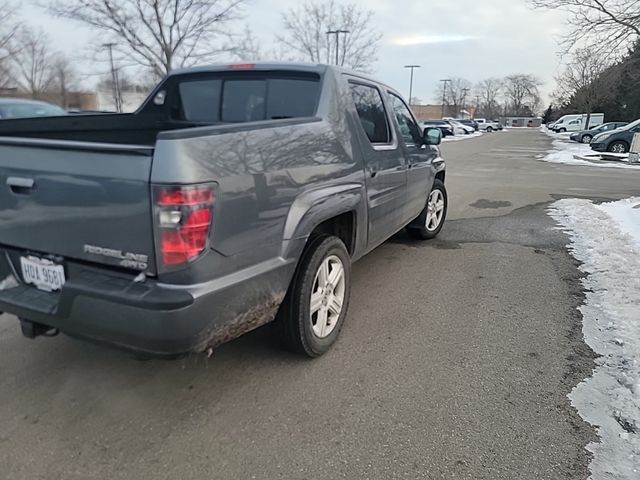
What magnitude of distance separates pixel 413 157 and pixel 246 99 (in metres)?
1.95

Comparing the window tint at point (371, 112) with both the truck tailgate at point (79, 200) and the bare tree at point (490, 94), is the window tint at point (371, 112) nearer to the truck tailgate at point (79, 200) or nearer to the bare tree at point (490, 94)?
the truck tailgate at point (79, 200)

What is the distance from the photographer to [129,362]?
308cm

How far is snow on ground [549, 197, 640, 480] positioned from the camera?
Result: 90.8 inches

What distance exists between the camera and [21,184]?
92.7 inches

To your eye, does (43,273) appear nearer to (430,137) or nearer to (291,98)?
(291,98)

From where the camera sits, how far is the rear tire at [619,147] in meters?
22.4

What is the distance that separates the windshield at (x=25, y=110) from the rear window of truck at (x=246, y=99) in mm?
6377

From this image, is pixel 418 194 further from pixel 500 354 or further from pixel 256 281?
pixel 256 281

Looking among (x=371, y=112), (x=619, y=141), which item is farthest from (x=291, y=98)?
(x=619, y=141)

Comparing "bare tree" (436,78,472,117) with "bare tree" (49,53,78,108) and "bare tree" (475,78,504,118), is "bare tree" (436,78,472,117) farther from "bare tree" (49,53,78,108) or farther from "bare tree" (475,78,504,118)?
"bare tree" (49,53,78,108)

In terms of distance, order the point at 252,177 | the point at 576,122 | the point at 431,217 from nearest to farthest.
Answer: the point at 252,177, the point at 431,217, the point at 576,122

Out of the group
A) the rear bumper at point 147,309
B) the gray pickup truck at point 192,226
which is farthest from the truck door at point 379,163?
the rear bumper at point 147,309

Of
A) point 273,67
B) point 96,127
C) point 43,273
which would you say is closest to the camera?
point 43,273

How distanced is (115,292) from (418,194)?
3.63 m
